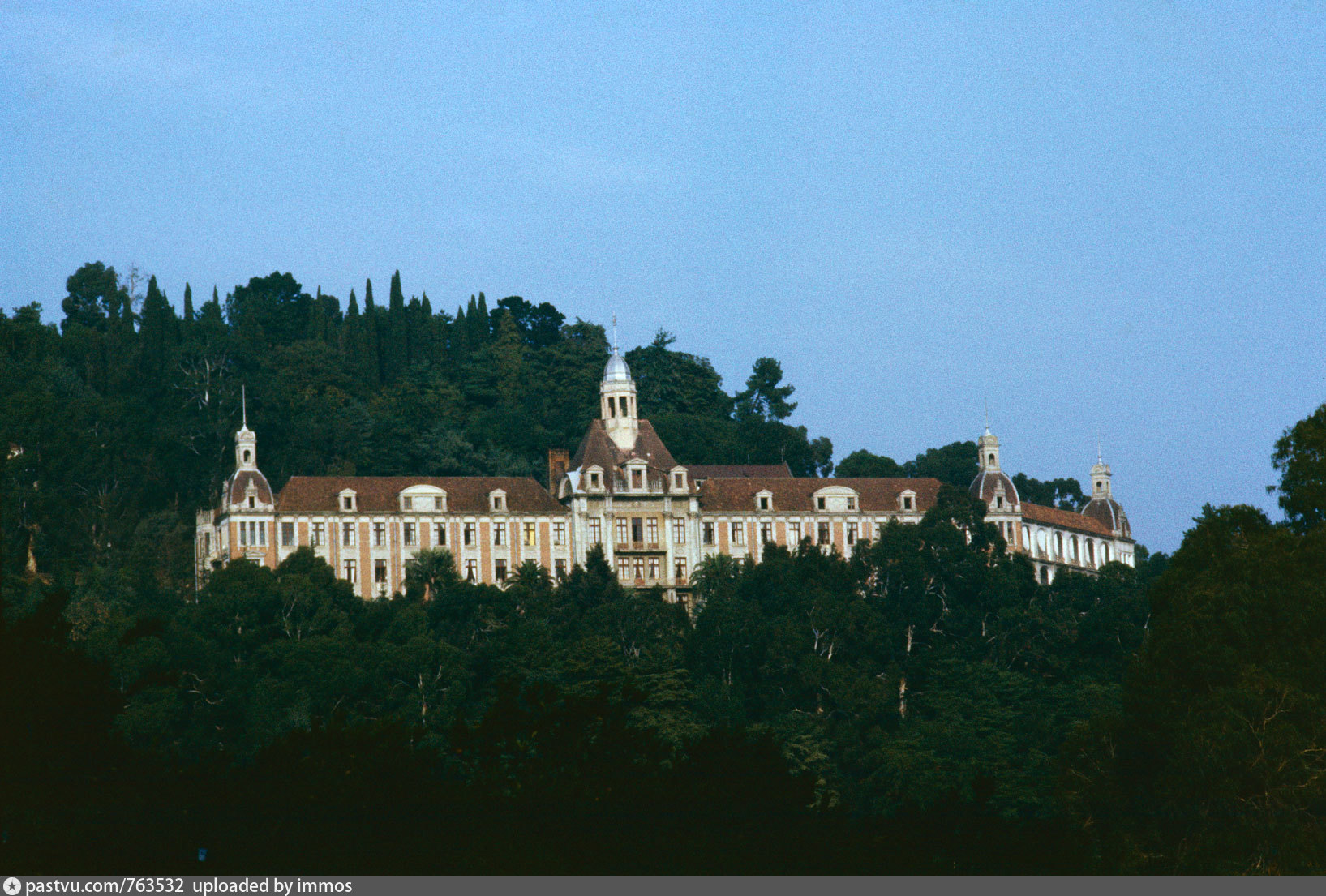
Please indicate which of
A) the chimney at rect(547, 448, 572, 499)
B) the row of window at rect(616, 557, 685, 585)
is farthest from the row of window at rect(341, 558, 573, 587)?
the chimney at rect(547, 448, 572, 499)

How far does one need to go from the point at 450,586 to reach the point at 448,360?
4653cm

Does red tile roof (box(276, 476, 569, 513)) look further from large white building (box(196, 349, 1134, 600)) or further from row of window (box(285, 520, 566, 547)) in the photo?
row of window (box(285, 520, 566, 547))

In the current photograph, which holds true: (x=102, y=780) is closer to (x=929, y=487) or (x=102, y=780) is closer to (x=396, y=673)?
(x=396, y=673)

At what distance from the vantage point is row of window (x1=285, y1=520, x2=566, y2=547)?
100062 mm

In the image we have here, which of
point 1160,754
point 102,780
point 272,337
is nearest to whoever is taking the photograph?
point 102,780

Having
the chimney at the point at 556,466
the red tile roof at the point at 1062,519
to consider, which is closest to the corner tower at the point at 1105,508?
the red tile roof at the point at 1062,519

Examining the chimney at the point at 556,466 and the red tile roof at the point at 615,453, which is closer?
the red tile roof at the point at 615,453

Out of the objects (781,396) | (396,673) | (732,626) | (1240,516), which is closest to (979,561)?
(732,626)

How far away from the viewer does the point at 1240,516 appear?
55281mm

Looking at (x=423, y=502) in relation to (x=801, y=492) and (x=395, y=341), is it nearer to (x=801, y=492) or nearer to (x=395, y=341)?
(x=801, y=492)

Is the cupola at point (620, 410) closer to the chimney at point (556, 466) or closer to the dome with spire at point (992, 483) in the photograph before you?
the chimney at point (556, 466)

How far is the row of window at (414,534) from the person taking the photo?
100062 millimetres

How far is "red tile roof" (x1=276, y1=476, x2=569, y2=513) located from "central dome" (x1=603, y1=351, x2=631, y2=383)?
824 cm

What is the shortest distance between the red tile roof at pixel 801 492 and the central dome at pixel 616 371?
7.71 metres
